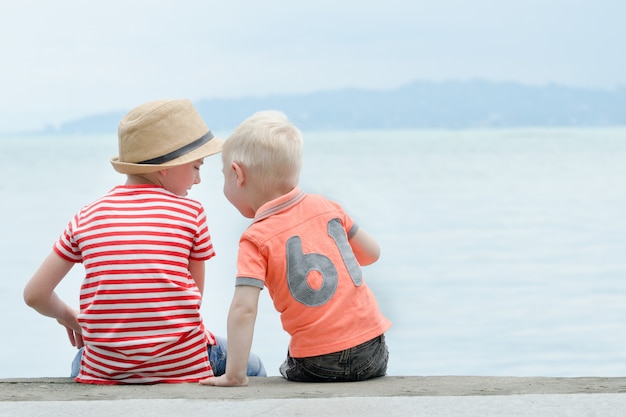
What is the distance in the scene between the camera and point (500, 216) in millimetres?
12305

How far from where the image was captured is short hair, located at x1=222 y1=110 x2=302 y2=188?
2.56 meters

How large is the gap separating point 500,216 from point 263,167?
32.9 ft

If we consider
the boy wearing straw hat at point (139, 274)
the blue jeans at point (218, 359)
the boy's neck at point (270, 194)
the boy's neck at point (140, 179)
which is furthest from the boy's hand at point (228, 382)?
the boy's neck at point (140, 179)

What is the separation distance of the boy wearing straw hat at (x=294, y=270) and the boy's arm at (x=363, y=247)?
69mm

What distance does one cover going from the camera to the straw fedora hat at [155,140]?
2691 millimetres

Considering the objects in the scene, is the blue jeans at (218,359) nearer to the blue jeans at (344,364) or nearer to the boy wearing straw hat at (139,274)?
the boy wearing straw hat at (139,274)

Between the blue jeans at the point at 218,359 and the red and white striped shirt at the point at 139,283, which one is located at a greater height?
the red and white striped shirt at the point at 139,283

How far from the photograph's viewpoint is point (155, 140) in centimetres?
270

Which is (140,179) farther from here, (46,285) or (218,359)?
(218,359)

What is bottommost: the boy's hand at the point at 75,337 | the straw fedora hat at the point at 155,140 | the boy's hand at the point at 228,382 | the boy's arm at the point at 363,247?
the boy's hand at the point at 228,382

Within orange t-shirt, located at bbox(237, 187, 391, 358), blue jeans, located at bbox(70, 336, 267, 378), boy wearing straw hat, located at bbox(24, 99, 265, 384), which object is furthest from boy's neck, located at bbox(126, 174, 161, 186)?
blue jeans, located at bbox(70, 336, 267, 378)

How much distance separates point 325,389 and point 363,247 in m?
0.47

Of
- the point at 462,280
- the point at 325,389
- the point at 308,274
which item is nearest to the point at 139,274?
the point at 308,274

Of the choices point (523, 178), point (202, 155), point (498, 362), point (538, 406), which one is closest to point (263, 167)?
point (202, 155)
